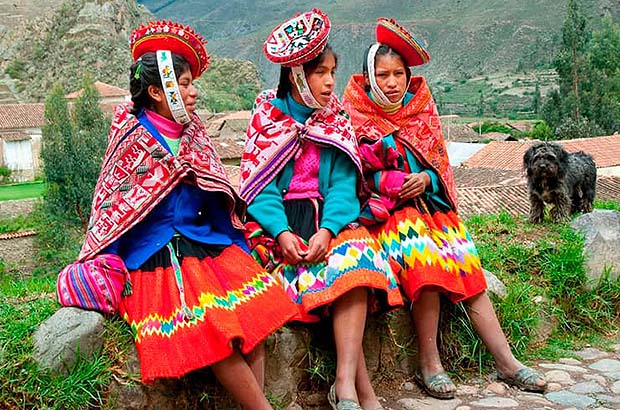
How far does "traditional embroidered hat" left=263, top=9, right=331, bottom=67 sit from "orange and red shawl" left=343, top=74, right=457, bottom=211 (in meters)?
0.55

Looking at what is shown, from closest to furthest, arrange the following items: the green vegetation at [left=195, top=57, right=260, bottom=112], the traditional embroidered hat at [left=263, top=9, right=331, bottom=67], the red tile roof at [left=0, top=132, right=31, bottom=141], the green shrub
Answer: the traditional embroidered hat at [left=263, top=9, right=331, bottom=67] < the green shrub < the red tile roof at [left=0, top=132, right=31, bottom=141] < the green vegetation at [left=195, top=57, right=260, bottom=112]

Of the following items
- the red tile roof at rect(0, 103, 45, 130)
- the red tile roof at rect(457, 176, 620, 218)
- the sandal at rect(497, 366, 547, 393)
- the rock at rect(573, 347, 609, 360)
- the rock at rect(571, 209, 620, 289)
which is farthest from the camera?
the red tile roof at rect(0, 103, 45, 130)

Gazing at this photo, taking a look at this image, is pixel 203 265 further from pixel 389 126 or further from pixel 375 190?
pixel 389 126

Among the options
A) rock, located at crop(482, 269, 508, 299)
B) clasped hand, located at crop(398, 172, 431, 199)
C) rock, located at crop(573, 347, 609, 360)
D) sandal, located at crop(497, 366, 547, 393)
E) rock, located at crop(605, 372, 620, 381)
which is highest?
clasped hand, located at crop(398, 172, 431, 199)

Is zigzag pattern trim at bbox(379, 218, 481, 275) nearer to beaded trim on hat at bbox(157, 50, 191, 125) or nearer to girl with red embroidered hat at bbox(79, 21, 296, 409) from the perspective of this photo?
girl with red embroidered hat at bbox(79, 21, 296, 409)

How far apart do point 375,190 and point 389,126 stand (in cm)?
37

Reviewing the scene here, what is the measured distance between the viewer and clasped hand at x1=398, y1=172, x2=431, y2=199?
360 centimetres

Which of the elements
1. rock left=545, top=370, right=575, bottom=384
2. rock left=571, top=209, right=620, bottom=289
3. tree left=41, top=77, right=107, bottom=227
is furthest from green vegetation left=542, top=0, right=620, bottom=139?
rock left=545, top=370, right=575, bottom=384

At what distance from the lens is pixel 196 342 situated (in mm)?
2670

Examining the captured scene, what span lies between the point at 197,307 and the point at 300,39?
54.5 inches

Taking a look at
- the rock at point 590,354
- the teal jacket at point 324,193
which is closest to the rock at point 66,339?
the teal jacket at point 324,193

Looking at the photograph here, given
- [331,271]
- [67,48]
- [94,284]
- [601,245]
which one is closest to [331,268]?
[331,271]

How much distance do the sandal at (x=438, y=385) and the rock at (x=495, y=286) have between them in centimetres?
71

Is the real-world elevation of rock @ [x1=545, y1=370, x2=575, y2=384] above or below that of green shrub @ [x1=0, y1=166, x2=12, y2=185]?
above
